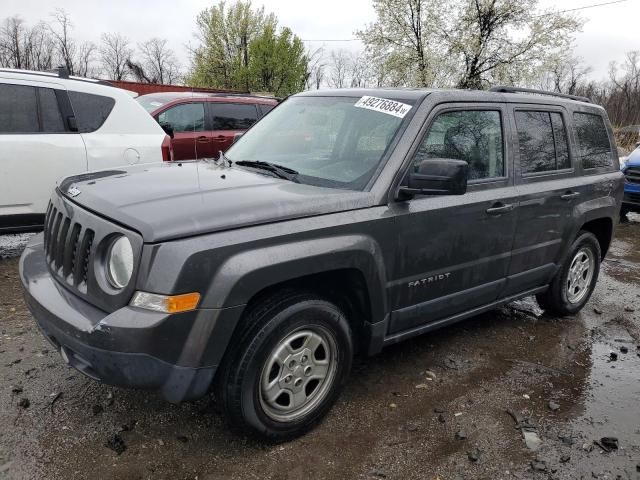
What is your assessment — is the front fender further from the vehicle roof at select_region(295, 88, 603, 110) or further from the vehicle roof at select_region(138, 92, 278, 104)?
the vehicle roof at select_region(138, 92, 278, 104)

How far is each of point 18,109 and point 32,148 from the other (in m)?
0.44

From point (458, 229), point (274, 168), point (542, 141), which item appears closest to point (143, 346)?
point (274, 168)

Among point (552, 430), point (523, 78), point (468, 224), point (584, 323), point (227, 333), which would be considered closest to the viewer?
point (227, 333)

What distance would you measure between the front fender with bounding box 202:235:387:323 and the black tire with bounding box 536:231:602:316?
225 cm

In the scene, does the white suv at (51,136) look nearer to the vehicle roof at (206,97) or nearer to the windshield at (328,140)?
the windshield at (328,140)

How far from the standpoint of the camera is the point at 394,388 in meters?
3.45

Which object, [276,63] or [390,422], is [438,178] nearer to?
[390,422]

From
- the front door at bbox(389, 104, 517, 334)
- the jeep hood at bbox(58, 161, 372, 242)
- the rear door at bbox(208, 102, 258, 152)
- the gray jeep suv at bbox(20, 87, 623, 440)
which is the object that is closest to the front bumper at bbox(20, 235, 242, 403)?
the gray jeep suv at bbox(20, 87, 623, 440)

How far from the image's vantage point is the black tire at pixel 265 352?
2502mm

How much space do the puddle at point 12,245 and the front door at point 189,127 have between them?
3195 mm

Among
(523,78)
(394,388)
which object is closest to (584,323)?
(394,388)

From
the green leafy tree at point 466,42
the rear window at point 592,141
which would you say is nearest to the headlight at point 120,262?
the rear window at point 592,141

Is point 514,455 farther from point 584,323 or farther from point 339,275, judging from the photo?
point 584,323

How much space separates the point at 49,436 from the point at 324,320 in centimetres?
154
